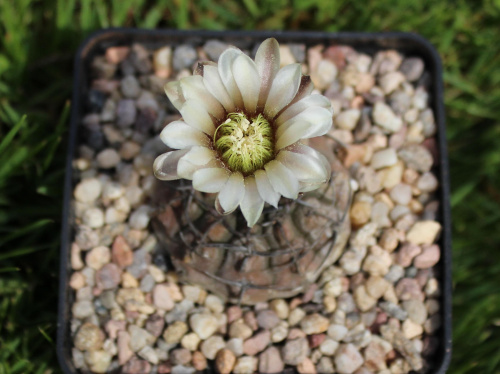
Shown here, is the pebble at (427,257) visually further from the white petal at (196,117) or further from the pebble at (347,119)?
the white petal at (196,117)

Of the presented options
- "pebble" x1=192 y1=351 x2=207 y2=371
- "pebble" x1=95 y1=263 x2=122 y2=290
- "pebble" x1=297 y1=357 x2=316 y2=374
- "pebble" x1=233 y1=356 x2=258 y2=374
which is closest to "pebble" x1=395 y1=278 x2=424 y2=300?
"pebble" x1=297 y1=357 x2=316 y2=374

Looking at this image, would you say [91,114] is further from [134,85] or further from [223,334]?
[223,334]

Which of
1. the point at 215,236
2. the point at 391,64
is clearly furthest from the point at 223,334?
the point at 391,64

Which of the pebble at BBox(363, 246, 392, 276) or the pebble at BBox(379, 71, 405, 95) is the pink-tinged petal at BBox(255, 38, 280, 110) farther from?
the pebble at BBox(379, 71, 405, 95)

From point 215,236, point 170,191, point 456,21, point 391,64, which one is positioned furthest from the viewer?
point 456,21

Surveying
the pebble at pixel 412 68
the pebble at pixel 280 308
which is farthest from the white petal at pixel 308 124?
the pebble at pixel 412 68

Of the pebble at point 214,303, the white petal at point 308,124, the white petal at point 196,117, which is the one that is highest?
the white petal at point 196,117

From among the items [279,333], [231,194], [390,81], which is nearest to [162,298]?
[279,333]
